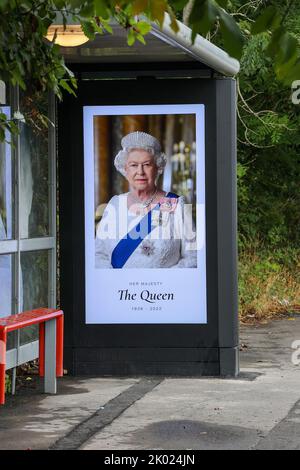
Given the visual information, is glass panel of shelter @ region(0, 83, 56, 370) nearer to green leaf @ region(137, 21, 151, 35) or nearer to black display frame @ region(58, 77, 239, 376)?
black display frame @ region(58, 77, 239, 376)

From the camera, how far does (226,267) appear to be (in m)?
9.56

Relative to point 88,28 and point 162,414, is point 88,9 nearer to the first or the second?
point 88,28

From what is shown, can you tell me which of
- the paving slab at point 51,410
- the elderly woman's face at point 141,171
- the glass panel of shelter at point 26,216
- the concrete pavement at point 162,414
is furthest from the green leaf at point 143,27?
the elderly woman's face at point 141,171

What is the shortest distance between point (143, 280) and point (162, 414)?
2.27m

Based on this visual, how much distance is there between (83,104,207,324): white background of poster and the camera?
9.59 meters

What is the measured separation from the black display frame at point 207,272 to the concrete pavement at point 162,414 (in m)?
0.24

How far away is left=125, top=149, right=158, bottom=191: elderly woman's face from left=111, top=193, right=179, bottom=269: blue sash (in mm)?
220

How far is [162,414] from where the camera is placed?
757 centimetres

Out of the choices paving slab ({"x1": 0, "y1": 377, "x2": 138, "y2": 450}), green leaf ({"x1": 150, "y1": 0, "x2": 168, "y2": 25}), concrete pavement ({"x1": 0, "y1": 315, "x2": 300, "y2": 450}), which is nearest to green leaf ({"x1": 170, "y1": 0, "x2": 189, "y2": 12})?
green leaf ({"x1": 150, "y1": 0, "x2": 168, "y2": 25})

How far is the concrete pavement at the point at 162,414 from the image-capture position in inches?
259
